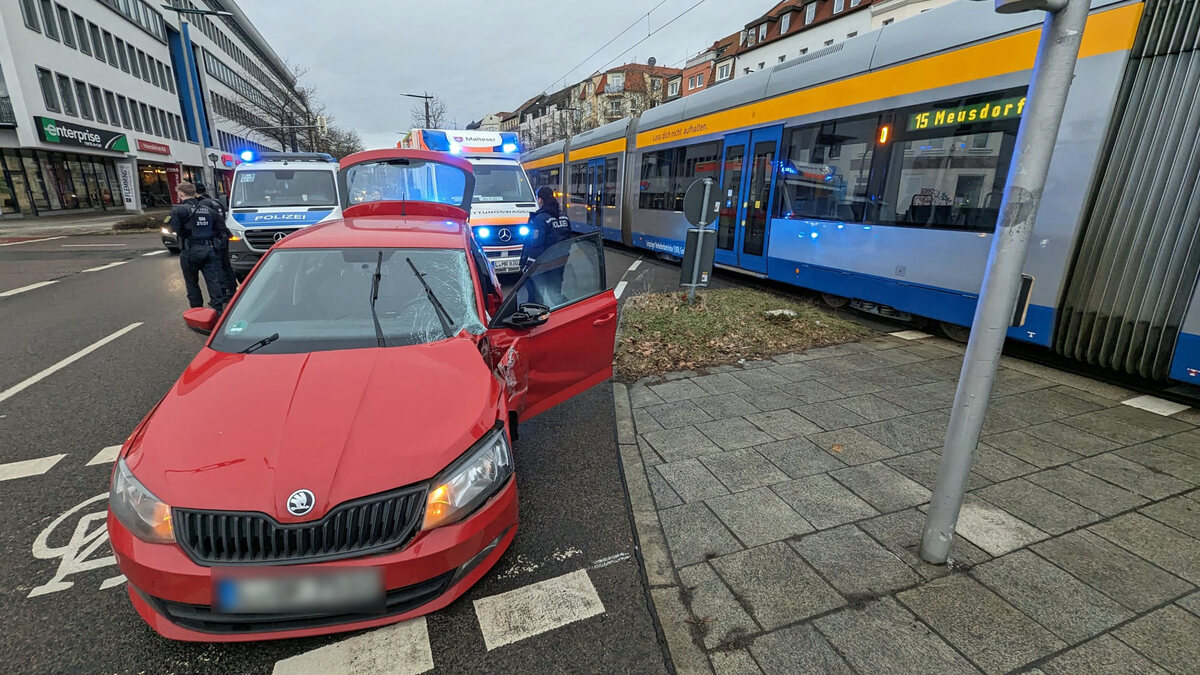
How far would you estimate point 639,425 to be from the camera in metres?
4.41

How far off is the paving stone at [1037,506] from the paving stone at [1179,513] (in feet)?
1.13

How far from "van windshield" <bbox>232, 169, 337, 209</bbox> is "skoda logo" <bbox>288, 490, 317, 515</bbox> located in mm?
10114

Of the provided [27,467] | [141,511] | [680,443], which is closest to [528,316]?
[680,443]

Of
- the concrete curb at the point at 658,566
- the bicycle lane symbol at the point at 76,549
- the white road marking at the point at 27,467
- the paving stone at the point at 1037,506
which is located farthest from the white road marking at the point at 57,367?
the paving stone at the point at 1037,506

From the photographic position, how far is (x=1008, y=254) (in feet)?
7.36

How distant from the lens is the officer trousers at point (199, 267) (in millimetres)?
7332

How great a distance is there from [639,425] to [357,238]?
2600 millimetres

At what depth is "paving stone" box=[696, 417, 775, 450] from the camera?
13.3ft

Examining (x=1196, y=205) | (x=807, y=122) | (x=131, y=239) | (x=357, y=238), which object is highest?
(x=807, y=122)

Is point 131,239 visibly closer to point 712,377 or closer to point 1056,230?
point 712,377

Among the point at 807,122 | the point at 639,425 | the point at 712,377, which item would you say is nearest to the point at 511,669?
the point at 639,425

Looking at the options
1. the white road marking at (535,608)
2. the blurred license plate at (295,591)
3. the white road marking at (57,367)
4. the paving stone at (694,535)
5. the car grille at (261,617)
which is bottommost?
the white road marking at (57,367)

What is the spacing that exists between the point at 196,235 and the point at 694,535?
26.0ft

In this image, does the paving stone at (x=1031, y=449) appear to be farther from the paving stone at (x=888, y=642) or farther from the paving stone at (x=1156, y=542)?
the paving stone at (x=888, y=642)
